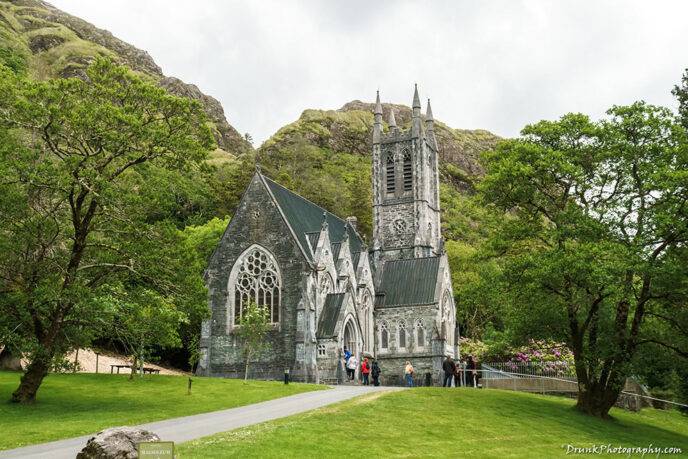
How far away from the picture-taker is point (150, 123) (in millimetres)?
25750

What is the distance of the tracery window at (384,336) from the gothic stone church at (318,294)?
7cm

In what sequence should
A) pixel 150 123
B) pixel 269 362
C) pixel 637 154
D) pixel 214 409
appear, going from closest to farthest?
pixel 214 409 < pixel 150 123 < pixel 637 154 < pixel 269 362

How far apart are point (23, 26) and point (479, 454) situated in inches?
6888

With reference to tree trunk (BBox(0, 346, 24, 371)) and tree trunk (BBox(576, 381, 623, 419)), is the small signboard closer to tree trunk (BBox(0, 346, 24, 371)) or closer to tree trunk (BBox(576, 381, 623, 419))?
tree trunk (BBox(576, 381, 623, 419))

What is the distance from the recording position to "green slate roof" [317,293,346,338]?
135ft

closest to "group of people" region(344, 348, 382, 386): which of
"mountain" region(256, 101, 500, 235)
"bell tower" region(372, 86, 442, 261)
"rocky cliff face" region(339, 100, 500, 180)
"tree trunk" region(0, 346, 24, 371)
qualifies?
"tree trunk" region(0, 346, 24, 371)

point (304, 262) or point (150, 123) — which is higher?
point (150, 123)

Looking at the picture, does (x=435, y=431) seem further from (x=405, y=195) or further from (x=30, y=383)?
(x=405, y=195)

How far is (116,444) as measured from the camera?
13.2m

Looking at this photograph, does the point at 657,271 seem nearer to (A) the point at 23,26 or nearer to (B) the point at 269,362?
(B) the point at 269,362

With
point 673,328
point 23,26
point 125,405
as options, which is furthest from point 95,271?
point 23,26

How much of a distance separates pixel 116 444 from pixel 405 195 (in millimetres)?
49583

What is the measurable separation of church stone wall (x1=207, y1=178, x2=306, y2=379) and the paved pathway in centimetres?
1151

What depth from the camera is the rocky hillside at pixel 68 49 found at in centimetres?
14125
